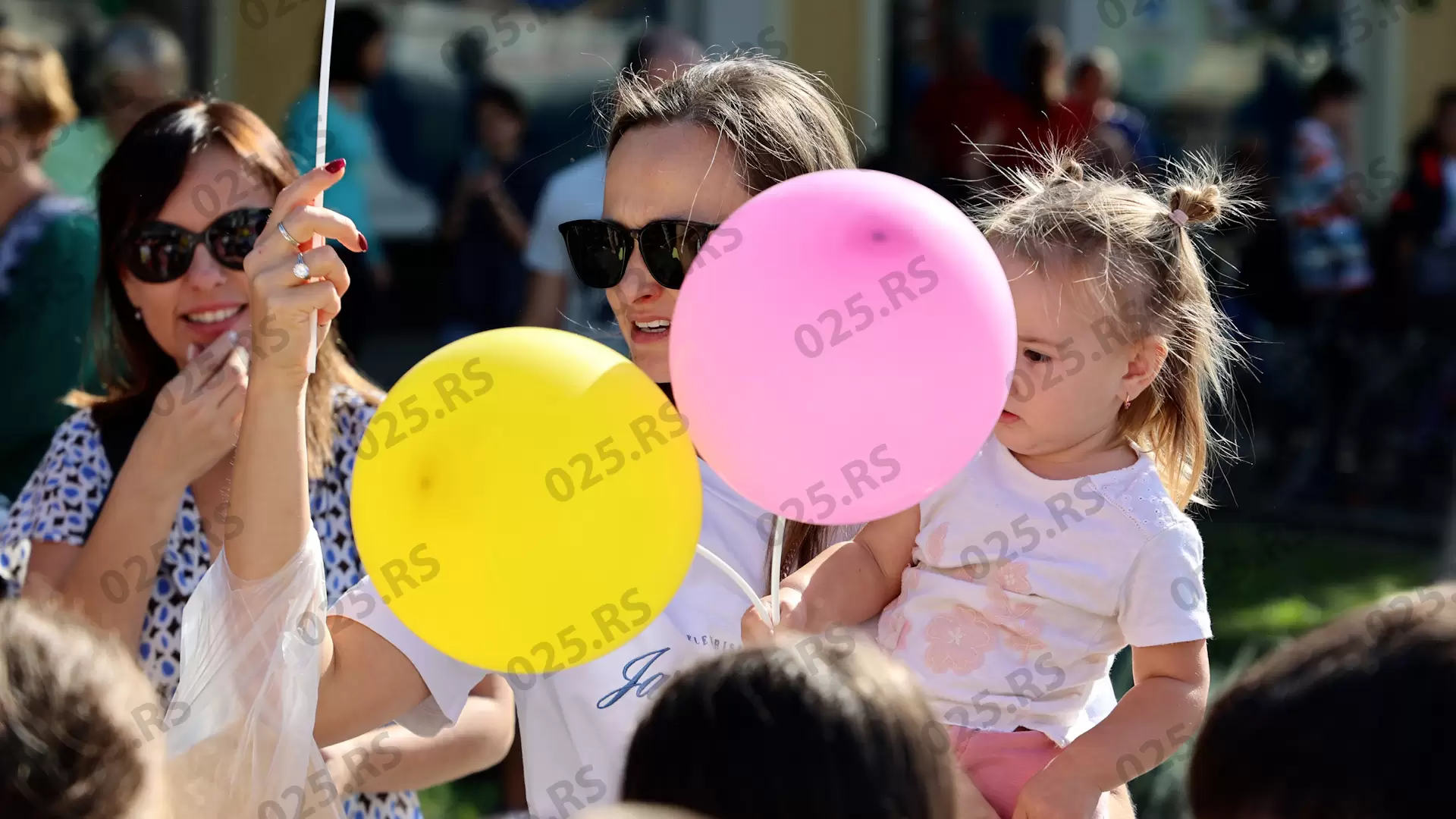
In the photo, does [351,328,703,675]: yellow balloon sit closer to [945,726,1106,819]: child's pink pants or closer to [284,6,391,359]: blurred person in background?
[945,726,1106,819]: child's pink pants

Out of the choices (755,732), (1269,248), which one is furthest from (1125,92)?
(755,732)

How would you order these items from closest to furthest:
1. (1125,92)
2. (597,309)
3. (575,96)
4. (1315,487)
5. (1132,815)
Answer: (1132,815) < (597,309) < (1315,487) < (575,96) < (1125,92)

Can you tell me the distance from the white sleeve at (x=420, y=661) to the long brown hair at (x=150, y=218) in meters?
0.49

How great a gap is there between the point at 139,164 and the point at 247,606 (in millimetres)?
1015

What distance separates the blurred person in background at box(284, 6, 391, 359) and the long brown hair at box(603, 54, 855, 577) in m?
2.68

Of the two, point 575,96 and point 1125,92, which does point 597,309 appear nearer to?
point 575,96

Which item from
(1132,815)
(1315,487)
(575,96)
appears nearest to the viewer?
(1132,815)

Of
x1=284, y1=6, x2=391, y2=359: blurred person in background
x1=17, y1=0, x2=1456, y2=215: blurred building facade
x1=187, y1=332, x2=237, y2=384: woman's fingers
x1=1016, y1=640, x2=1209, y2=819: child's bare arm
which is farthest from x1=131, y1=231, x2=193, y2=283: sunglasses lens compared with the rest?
x1=17, y1=0, x2=1456, y2=215: blurred building facade

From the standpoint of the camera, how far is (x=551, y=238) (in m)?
4.79

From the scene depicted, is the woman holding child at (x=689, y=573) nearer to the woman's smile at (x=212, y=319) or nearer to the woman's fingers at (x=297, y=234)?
the woman's fingers at (x=297, y=234)

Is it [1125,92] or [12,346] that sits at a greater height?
[12,346]

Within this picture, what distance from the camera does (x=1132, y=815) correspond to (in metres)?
1.89

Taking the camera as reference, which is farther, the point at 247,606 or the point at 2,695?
the point at 247,606

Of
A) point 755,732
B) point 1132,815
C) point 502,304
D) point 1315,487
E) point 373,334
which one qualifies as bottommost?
point 1315,487
